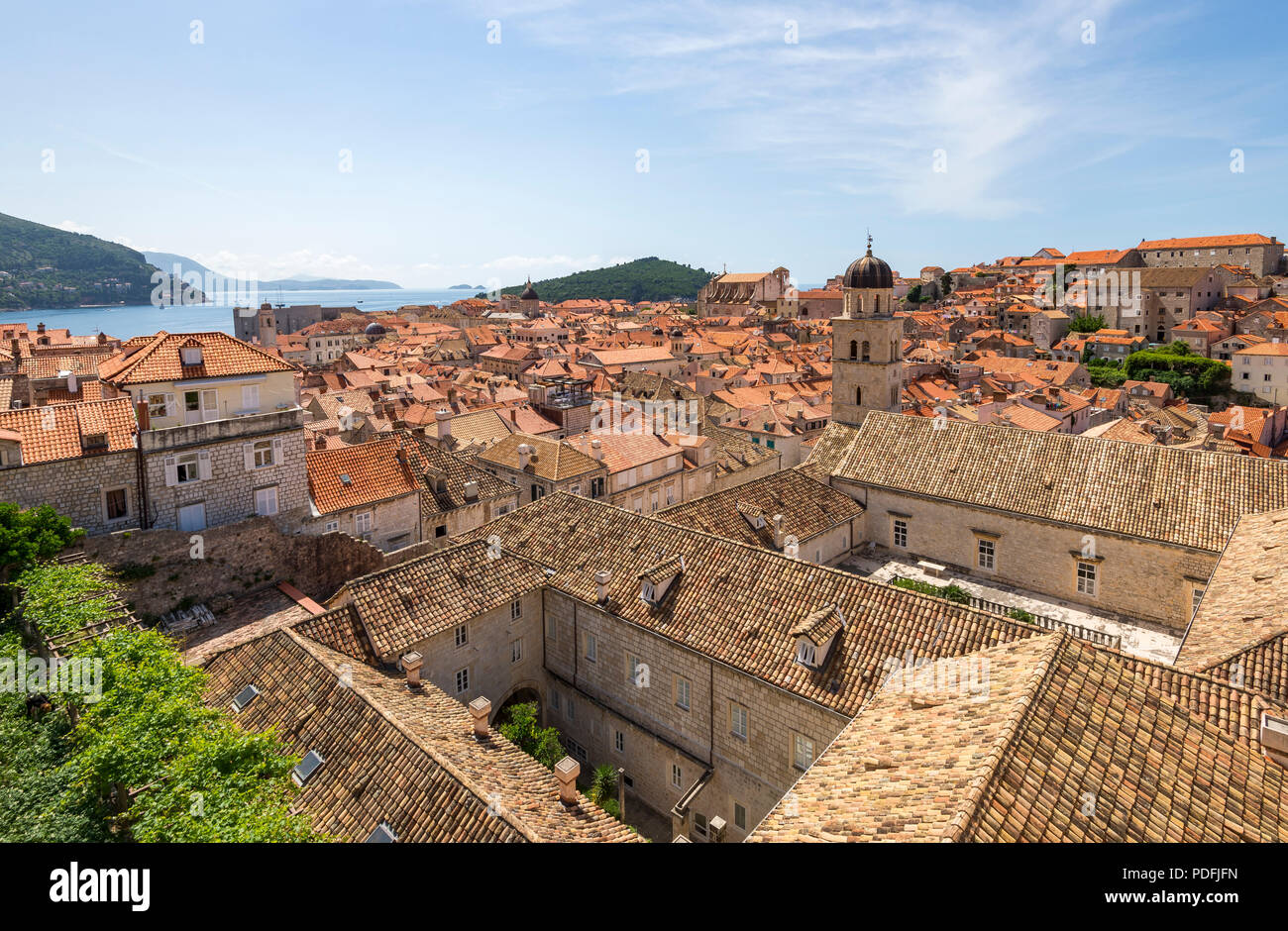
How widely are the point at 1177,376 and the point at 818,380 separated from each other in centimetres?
3878

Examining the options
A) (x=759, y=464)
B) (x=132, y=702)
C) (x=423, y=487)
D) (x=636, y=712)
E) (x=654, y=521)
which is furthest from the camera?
(x=759, y=464)

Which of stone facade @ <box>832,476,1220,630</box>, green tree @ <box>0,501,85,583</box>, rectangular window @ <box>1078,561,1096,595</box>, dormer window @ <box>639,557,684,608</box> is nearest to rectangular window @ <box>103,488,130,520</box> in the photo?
green tree @ <box>0,501,85,583</box>

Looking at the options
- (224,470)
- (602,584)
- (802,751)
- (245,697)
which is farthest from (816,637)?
(224,470)

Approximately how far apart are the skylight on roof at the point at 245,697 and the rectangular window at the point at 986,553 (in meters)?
24.1

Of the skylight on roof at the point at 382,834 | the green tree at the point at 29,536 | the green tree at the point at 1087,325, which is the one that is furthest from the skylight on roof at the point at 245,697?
the green tree at the point at 1087,325

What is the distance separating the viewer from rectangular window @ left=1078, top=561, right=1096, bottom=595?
2556 cm

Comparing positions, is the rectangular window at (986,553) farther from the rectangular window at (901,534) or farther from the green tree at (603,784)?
the green tree at (603,784)

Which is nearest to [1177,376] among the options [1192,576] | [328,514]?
[1192,576]

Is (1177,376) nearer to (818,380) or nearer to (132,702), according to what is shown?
(818,380)

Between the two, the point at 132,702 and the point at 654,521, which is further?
the point at 654,521

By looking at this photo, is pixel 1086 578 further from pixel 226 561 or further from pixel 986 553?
pixel 226 561

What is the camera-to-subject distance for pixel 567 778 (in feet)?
45.2

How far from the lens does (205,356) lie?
24484 millimetres
